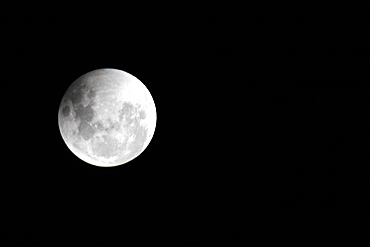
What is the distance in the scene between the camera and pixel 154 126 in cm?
430

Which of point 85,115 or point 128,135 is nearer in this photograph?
point 85,115

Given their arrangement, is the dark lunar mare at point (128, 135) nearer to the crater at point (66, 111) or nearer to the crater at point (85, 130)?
the crater at point (85, 130)

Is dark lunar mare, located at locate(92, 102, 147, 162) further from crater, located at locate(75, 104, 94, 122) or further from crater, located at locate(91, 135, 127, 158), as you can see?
crater, located at locate(75, 104, 94, 122)

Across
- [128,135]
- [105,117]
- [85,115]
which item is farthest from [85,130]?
[128,135]

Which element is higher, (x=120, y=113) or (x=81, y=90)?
(x=81, y=90)

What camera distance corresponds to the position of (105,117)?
A: 12.5 feet

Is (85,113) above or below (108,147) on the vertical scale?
above

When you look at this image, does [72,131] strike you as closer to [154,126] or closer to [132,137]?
[132,137]

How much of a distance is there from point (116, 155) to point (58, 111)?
2.89 feet

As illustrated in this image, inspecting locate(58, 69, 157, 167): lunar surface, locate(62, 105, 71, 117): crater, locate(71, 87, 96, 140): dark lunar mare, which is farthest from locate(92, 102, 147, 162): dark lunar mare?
locate(62, 105, 71, 117): crater

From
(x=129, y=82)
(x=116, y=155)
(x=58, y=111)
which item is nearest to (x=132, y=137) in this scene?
(x=116, y=155)

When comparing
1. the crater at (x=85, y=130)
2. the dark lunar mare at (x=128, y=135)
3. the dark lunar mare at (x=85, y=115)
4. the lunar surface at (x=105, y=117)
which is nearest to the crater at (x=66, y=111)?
the lunar surface at (x=105, y=117)

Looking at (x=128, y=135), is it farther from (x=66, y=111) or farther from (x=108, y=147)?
(x=66, y=111)

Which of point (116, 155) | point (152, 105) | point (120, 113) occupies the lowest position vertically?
point (116, 155)
